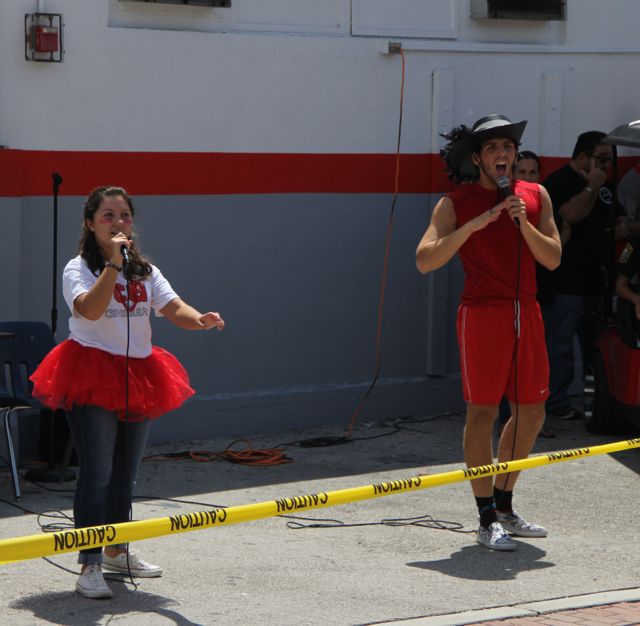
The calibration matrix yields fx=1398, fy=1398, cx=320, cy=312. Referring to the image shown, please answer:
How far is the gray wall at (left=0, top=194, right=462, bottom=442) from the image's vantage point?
8969 millimetres

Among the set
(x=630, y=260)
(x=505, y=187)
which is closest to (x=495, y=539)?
(x=505, y=187)

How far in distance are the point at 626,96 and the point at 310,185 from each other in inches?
114

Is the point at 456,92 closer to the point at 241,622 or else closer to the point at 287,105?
the point at 287,105

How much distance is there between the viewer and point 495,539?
6832mm

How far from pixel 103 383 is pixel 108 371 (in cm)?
7

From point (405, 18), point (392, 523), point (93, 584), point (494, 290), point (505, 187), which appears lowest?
point (392, 523)

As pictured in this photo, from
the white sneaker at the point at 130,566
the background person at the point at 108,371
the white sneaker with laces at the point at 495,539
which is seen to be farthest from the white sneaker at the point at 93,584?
the white sneaker with laces at the point at 495,539

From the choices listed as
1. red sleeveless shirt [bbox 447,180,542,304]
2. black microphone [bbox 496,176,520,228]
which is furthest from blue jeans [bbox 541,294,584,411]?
black microphone [bbox 496,176,520,228]

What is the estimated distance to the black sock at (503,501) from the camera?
7148mm

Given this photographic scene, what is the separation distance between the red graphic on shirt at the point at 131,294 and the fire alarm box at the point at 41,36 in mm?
2910

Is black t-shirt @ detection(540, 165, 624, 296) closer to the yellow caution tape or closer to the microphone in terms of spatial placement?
the yellow caution tape

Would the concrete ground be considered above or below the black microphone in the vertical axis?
below

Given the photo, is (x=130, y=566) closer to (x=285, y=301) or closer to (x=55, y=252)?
(x=55, y=252)

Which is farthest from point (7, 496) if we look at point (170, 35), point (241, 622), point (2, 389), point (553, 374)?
point (553, 374)
